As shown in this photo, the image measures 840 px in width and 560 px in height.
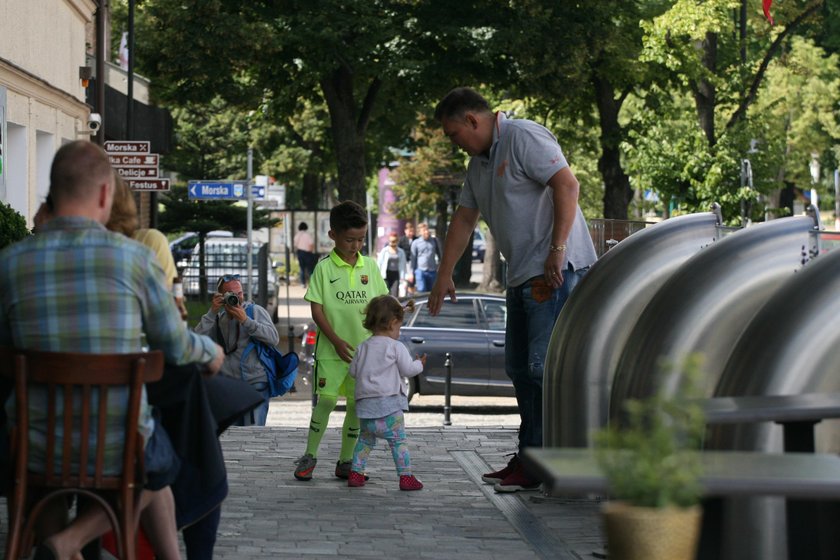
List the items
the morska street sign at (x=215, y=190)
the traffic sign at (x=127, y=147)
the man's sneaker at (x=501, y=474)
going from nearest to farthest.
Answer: the man's sneaker at (x=501, y=474) < the traffic sign at (x=127, y=147) < the morska street sign at (x=215, y=190)

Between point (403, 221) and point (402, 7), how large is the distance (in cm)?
2438

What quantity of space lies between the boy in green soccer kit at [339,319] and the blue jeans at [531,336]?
100 centimetres

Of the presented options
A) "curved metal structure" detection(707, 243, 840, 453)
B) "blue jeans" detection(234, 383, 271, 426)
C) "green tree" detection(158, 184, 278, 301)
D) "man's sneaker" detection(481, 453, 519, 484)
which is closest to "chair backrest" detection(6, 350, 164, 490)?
"curved metal structure" detection(707, 243, 840, 453)

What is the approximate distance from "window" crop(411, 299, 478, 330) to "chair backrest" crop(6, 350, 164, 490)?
45.3 ft

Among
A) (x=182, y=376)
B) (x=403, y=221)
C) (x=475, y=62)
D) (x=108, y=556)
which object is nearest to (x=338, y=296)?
(x=108, y=556)

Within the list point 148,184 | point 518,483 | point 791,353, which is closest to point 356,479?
point 518,483

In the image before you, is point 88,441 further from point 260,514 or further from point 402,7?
point 402,7

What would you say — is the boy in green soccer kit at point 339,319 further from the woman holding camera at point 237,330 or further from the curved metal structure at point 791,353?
the curved metal structure at point 791,353

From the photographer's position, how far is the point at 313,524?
24.4 feet

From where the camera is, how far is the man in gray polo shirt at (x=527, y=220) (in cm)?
798

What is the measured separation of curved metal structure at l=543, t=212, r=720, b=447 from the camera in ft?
25.4

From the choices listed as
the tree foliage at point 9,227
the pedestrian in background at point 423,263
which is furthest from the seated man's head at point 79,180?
the pedestrian in background at point 423,263

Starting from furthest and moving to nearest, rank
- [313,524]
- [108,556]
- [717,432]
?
[313,524] → [108,556] → [717,432]

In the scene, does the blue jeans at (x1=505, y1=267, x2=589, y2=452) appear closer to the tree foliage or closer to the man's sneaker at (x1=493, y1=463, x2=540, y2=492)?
the man's sneaker at (x1=493, y1=463, x2=540, y2=492)
